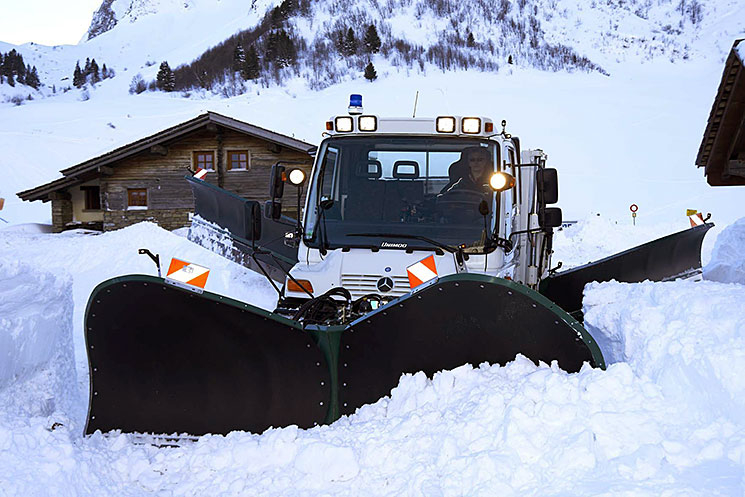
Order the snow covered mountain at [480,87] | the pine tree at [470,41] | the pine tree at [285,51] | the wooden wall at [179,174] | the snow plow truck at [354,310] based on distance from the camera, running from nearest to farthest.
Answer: the snow plow truck at [354,310]
the wooden wall at [179,174]
the snow covered mountain at [480,87]
the pine tree at [285,51]
the pine tree at [470,41]

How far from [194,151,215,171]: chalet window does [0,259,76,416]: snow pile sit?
1532cm

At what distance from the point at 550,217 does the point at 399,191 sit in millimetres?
1198

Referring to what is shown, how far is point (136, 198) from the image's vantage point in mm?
22188

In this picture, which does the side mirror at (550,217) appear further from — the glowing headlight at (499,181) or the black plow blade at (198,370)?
the black plow blade at (198,370)

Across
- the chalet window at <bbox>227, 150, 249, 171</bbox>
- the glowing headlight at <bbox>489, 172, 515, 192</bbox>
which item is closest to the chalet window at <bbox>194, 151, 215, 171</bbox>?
the chalet window at <bbox>227, 150, 249, 171</bbox>

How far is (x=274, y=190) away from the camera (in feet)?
18.4

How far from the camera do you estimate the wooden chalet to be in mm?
20906

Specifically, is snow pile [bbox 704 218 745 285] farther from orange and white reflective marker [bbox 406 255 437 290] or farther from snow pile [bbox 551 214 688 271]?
snow pile [bbox 551 214 688 271]

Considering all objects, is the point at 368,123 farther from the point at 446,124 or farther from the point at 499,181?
the point at 499,181

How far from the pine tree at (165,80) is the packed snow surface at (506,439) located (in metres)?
59.3

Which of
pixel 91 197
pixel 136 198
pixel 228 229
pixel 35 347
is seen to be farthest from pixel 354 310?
pixel 91 197

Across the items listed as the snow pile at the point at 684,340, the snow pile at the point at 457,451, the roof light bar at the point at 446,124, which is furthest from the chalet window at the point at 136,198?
the snow pile at the point at 684,340

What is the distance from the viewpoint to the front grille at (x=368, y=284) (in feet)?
17.0

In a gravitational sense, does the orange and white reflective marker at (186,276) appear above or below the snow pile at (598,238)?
above
